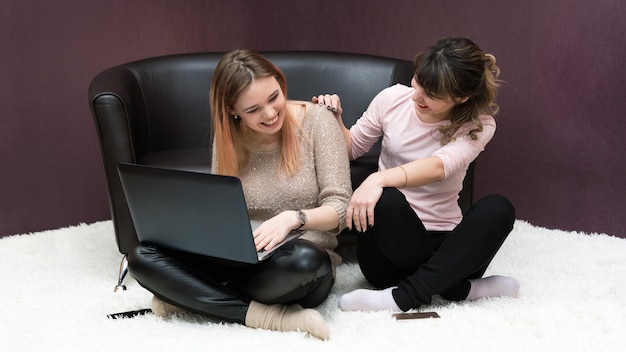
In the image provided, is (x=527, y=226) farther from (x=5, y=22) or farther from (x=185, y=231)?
(x=5, y=22)

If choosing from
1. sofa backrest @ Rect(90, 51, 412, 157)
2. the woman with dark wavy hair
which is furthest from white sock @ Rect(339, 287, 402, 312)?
sofa backrest @ Rect(90, 51, 412, 157)

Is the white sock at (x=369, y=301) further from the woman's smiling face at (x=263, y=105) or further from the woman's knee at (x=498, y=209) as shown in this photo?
the woman's smiling face at (x=263, y=105)

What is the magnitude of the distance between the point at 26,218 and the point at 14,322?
1.12 metres

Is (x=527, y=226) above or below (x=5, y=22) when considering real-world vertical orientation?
below

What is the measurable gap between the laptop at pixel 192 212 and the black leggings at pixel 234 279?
39mm

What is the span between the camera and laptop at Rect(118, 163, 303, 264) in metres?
1.66

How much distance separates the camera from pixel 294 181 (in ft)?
6.51

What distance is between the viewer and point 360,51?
327 cm

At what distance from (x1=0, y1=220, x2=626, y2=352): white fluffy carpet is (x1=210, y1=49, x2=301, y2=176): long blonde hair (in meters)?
0.42

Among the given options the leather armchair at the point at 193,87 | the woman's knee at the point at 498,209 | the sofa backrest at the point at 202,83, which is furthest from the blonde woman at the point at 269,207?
the sofa backrest at the point at 202,83

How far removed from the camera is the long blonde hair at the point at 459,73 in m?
1.84

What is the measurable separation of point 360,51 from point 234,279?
164 cm

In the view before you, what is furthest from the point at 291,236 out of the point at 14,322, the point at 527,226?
the point at 527,226

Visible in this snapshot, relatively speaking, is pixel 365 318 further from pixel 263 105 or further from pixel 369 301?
pixel 263 105
